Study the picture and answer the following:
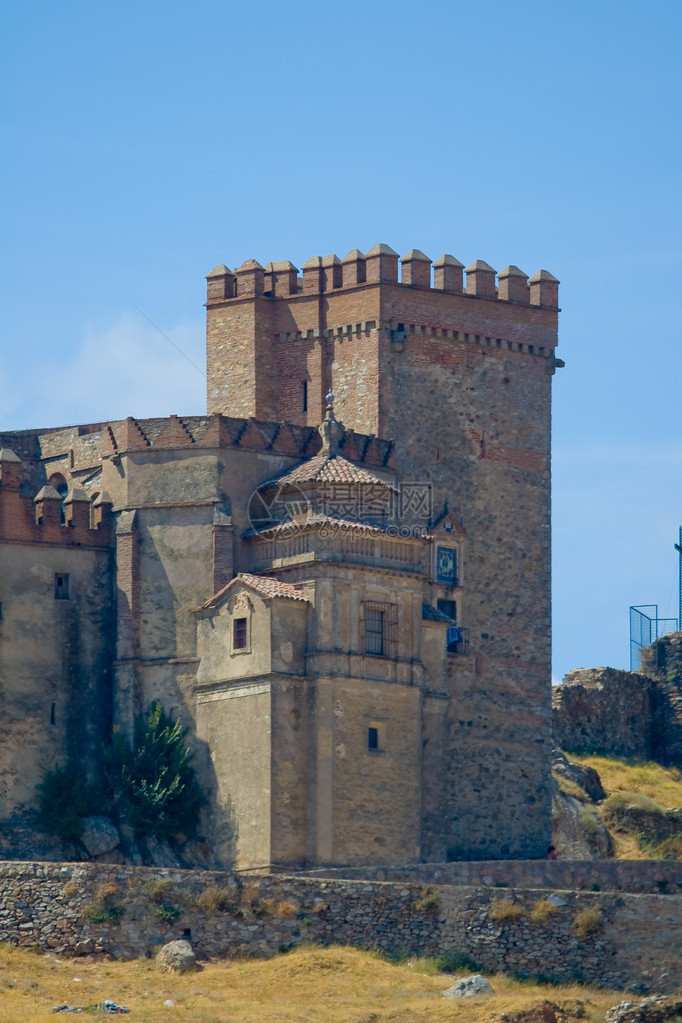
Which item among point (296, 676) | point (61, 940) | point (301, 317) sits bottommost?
point (61, 940)

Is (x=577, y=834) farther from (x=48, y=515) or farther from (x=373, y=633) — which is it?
(x=48, y=515)

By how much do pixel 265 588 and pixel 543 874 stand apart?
1167cm

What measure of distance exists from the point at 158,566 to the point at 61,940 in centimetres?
1737


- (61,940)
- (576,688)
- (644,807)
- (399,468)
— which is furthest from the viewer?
(576,688)

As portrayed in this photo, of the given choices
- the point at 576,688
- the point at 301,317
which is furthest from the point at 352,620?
the point at 576,688

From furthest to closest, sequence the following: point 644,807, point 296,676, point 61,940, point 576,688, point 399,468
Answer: point 576,688 → point 644,807 → point 399,468 → point 296,676 → point 61,940

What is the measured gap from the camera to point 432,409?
76.6 metres

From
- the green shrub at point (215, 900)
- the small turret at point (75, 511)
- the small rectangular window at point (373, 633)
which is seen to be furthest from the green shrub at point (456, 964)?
the small turret at point (75, 511)

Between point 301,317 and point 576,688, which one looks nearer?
point 301,317

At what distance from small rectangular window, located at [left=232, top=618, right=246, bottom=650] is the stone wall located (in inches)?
471

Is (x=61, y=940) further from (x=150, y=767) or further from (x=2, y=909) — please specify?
(x=150, y=767)

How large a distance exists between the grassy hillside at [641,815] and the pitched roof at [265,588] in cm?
1605

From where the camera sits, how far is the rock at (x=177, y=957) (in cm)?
5581

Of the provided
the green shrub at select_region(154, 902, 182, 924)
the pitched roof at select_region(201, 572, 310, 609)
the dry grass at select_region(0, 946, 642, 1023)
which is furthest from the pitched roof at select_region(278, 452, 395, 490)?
the dry grass at select_region(0, 946, 642, 1023)
